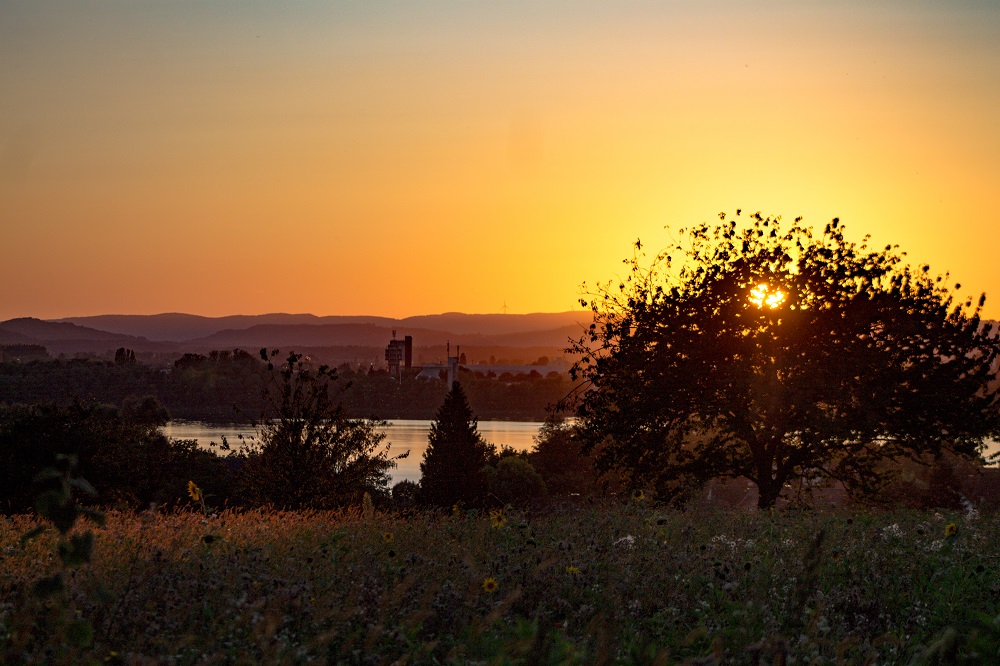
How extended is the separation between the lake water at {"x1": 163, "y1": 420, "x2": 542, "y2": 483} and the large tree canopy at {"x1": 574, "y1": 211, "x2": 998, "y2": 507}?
1946 inches

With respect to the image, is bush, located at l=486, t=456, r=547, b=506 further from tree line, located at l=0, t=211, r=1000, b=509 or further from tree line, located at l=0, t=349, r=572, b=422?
tree line, located at l=0, t=349, r=572, b=422

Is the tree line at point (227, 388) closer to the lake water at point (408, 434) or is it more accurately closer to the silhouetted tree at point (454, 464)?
the lake water at point (408, 434)

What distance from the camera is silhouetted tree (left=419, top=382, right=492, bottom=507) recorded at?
140 ft

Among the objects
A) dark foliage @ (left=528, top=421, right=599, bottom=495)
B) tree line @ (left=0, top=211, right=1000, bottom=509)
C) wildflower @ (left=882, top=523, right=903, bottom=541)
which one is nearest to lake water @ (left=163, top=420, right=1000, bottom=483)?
dark foliage @ (left=528, top=421, right=599, bottom=495)

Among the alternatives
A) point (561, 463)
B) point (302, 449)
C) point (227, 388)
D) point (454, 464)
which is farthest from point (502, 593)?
point (227, 388)

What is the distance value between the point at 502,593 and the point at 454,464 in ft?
118

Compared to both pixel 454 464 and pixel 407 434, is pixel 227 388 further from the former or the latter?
pixel 454 464

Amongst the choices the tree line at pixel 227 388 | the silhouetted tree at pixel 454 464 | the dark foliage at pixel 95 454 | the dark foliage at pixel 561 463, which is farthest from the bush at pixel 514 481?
the tree line at pixel 227 388

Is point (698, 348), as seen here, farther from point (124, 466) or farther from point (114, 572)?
point (124, 466)

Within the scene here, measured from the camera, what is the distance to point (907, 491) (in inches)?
1575

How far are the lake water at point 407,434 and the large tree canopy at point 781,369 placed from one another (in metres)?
49.4

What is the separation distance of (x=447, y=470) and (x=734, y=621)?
36926mm

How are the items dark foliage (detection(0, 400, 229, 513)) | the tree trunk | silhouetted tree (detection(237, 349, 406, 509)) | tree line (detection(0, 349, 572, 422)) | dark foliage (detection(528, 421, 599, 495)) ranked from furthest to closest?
tree line (detection(0, 349, 572, 422)) < dark foliage (detection(528, 421, 599, 495)) < dark foliage (detection(0, 400, 229, 513)) < the tree trunk < silhouetted tree (detection(237, 349, 406, 509))

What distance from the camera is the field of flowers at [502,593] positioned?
5.36 meters
